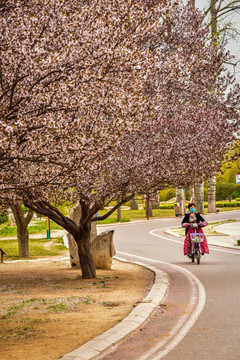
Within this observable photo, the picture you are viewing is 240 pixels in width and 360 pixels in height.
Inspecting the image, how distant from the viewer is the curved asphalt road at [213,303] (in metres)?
6.69

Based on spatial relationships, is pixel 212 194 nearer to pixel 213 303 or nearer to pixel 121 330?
pixel 213 303

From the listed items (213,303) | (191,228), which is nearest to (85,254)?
(191,228)

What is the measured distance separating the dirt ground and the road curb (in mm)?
185

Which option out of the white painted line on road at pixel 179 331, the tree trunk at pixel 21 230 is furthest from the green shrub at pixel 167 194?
the white painted line on road at pixel 179 331

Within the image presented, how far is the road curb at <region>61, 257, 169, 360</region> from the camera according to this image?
6.61 m

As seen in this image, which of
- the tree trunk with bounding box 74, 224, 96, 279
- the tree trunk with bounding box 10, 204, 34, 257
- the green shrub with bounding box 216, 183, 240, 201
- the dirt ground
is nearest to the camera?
the dirt ground

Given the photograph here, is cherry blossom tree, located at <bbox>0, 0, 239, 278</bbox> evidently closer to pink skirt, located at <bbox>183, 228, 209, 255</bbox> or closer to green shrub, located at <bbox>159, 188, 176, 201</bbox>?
pink skirt, located at <bbox>183, 228, 209, 255</bbox>

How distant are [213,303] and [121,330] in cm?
272

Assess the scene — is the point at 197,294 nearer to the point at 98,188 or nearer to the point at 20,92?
the point at 98,188

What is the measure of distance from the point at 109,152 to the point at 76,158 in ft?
7.29

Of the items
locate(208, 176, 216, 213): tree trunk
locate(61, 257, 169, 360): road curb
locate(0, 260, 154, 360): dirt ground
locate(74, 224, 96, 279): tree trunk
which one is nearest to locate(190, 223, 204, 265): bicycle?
locate(0, 260, 154, 360): dirt ground

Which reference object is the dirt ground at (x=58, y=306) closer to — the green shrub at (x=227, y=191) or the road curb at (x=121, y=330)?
the road curb at (x=121, y=330)

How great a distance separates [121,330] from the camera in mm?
7809

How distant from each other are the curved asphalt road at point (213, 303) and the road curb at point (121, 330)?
758 millimetres
